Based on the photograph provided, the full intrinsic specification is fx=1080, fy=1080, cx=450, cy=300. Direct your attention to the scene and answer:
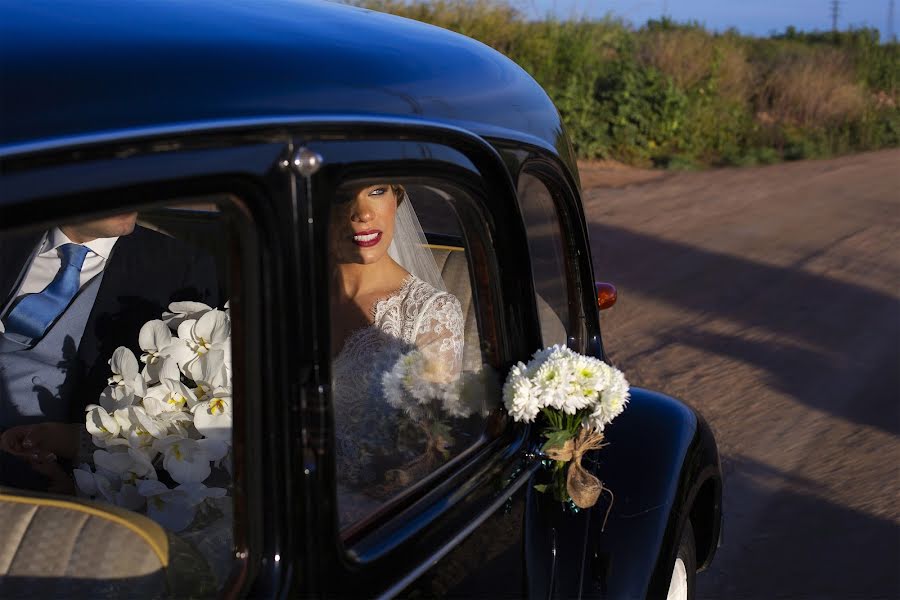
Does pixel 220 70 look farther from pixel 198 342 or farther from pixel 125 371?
pixel 125 371

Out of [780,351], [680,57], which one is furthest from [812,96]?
[780,351]

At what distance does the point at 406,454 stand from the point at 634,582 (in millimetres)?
559

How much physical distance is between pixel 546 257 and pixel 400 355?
0.44 m

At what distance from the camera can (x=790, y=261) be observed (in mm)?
9578

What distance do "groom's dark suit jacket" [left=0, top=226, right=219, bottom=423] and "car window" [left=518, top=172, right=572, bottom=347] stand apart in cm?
70

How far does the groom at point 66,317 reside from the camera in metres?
2.27

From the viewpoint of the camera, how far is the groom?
7.46ft

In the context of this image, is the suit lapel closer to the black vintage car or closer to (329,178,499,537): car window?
the black vintage car

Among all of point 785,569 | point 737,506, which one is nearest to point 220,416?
point 785,569

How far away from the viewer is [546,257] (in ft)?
7.73

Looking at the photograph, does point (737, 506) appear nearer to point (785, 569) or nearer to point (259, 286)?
point (785, 569)

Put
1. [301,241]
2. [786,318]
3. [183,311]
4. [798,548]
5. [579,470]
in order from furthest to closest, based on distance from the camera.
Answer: [786,318], [798,548], [183,311], [579,470], [301,241]

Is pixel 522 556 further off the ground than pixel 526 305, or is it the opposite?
pixel 526 305

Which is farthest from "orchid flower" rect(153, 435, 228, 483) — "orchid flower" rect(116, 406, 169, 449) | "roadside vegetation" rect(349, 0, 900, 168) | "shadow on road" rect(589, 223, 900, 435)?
"roadside vegetation" rect(349, 0, 900, 168)
